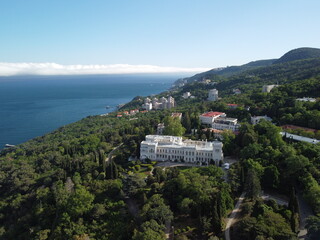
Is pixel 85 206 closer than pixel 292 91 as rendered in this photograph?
→ Yes

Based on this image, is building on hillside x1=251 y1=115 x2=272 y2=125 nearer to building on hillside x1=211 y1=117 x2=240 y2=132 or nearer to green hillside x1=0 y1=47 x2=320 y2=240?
building on hillside x1=211 y1=117 x2=240 y2=132

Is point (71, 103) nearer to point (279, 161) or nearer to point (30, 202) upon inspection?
point (30, 202)

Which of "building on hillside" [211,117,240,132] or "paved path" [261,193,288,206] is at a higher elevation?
"building on hillside" [211,117,240,132]

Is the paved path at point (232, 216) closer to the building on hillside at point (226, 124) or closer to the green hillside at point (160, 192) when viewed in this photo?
the green hillside at point (160, 192)

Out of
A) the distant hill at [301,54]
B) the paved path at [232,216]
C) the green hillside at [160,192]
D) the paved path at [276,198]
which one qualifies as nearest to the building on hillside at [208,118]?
the green hillside at [160,192]

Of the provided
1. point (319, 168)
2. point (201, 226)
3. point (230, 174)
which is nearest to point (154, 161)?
point (230, 174)

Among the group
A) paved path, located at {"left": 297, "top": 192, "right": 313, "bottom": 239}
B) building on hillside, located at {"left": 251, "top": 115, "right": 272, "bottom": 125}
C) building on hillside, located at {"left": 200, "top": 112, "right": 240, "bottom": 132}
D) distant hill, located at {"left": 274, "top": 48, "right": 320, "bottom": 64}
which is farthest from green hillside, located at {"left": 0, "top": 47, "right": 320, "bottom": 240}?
distant hill, located at {"left": 274, "top": 48, "right": 320, "bottom": 64}

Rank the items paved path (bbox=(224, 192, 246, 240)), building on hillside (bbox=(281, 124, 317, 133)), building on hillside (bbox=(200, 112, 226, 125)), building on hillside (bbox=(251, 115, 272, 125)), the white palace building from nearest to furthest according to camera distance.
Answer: paved path (bbox=(224, 192, 246, 240)) < the white palace building < building on hillside (bbox=(281, 124, 317, 133)) < building on hillside (bbox=(251, 115, 272, 125)) < building on hillside (bbox=(200, 112, 226, 125))

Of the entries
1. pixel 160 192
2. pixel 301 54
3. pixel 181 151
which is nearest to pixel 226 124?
pixel 181 151
